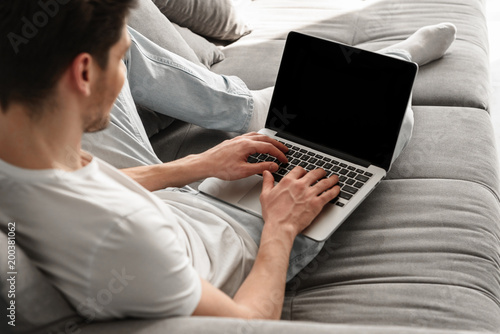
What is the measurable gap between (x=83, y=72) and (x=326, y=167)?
68cm

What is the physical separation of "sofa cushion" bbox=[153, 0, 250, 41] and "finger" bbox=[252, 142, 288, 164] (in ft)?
2.78

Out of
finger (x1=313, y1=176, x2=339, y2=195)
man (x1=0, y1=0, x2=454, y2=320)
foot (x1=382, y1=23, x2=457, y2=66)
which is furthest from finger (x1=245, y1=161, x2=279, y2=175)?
foot (x1=382, y1=23, x2=457, y2=66)

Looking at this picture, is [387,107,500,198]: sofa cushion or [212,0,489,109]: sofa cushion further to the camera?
[212,0,489,109]: sofa cushion

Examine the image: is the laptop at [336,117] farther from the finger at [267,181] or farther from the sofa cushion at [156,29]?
the sofa cushion at [156,29]

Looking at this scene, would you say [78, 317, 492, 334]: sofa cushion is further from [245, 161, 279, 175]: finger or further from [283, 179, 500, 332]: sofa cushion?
[245, 161, 279, 175]: finger

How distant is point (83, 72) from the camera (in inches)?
29.2

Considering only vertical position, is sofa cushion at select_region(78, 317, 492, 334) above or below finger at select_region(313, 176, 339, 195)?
above

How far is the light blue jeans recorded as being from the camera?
1.28m

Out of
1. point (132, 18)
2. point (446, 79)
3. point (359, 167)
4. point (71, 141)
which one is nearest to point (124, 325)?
point (71, 141)

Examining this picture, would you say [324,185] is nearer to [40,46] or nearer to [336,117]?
[336,117]

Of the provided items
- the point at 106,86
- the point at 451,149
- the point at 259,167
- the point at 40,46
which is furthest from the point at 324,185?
the point at 40,46

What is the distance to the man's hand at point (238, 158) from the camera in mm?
1235

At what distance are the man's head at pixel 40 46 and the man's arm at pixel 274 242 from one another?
373 mm

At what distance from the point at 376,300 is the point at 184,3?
1.30 metres
